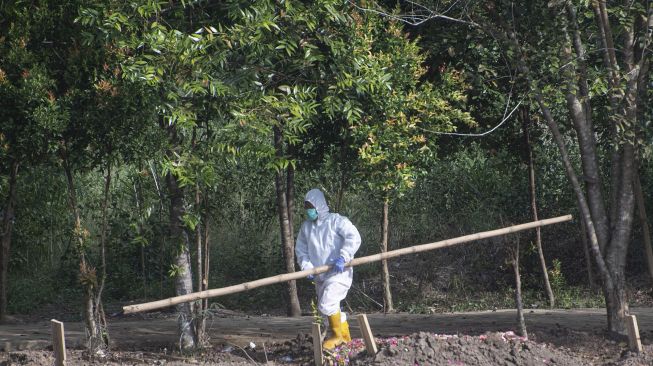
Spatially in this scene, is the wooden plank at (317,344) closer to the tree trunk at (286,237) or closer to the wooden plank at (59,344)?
the wooden plank at (59,344)

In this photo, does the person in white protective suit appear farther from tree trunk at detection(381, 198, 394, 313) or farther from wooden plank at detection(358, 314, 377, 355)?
tree trunk at detection(381, 198, 394, 313)

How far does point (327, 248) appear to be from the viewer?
9.43m

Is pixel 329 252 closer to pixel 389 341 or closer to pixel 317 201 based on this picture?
pixel 317 201

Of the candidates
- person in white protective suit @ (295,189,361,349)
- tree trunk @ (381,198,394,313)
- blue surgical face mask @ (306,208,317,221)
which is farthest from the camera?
tree trunk @ (381,198,394,313)

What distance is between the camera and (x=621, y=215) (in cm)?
960

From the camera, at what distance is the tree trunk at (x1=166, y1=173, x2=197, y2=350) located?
970 cm

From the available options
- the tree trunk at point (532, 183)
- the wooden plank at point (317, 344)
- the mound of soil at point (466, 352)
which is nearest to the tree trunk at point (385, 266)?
the tree trunk at point (532, 183)

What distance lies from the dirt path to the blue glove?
1512 mm

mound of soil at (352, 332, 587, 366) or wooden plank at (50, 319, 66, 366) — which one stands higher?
wooden plank at (50, 319, 66, 366)

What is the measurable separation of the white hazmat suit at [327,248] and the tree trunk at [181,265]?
118 cm

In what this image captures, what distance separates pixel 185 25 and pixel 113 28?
112 centimetres

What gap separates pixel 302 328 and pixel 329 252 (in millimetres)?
1936

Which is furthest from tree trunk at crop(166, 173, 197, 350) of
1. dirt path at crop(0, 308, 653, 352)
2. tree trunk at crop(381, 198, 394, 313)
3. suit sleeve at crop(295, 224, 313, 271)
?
tree trunk at crop(381, 198, 394, 313)

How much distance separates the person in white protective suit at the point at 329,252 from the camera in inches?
364
